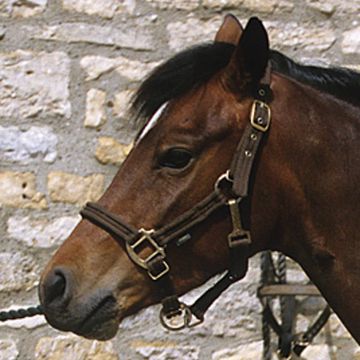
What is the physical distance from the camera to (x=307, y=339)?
2.62m

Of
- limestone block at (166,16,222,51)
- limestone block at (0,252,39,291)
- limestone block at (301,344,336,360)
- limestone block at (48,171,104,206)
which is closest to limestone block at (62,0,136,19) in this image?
limestone block at (166,16,222,51)

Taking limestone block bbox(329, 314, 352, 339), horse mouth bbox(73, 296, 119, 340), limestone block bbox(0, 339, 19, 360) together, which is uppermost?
horse mouth bbox(73, 296, 119, 340)

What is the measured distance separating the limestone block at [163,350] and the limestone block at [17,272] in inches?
14.8

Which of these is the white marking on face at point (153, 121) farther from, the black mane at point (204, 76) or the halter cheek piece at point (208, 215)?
the halter cheek piece at point (208, 215)

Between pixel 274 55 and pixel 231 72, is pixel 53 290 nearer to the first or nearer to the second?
pixel 231 72

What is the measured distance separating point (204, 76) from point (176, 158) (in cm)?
20

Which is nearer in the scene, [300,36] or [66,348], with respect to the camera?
[66,348]

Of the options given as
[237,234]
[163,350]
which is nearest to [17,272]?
[163,350]

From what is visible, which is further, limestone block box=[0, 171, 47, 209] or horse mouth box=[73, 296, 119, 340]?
limestone block box=[0, 171, 47, 209]

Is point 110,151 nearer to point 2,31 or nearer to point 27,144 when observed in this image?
point 27,144

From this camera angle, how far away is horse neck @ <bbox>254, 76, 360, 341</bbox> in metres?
1.76

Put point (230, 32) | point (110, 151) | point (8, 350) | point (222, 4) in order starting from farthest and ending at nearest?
point (222, 4) → point (110, 151) → point (8, 350) → point (230, 32)

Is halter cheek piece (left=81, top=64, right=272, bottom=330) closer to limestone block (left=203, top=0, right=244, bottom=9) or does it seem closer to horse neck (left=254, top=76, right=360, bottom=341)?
horse neck (left=254, top=76, right=360, bottom=341)

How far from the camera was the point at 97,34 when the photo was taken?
2.72 m
